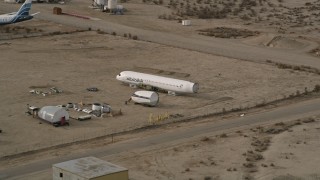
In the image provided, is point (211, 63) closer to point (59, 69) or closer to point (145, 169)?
point (59, 69)

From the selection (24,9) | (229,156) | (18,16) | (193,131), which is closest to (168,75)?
(193,131)

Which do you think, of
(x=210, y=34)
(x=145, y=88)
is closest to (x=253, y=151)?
(x=145, y=88)

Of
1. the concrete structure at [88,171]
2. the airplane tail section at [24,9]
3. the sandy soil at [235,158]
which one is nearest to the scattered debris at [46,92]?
the sandy soil at [235,158]

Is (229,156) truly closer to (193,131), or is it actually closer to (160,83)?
(193,131)

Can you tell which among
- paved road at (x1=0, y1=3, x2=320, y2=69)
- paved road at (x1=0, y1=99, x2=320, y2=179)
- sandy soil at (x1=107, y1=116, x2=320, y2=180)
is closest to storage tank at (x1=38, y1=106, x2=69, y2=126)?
paved road at (x1=0, y1=99, x2=320, y2=179)

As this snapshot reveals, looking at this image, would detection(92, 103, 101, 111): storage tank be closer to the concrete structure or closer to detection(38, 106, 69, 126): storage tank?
detection(38, 106, 69, 126): storage tank
